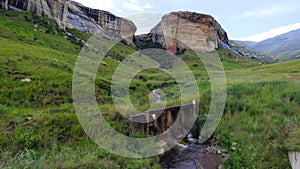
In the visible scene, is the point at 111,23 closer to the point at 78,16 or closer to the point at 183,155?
the point at 78,16

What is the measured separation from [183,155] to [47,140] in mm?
6453

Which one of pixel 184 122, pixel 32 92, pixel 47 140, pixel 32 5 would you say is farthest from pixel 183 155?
pixel 32 5

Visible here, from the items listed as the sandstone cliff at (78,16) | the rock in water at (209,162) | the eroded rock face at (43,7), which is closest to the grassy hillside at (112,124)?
A: the rock in water at (209,162)

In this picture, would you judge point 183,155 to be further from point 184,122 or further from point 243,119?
point 243,119

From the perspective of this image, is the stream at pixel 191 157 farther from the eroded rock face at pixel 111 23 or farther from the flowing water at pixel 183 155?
the eroded rock face at pixel 111 23

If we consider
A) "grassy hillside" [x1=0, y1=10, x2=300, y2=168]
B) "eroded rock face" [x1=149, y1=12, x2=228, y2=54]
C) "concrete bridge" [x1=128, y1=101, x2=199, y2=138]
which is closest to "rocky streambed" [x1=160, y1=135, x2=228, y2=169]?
"grassy hillside" [x1=0, y1=10, x2=300, y2=168]

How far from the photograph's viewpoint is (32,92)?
16.1 meters

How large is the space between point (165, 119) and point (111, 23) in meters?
137

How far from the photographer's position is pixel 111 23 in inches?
5472

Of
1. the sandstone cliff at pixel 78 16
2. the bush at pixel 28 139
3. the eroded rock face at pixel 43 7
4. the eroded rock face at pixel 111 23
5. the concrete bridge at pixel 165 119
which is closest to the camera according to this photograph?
the bush at pixel 28 139

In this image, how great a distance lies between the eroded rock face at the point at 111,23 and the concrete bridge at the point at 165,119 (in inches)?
4890

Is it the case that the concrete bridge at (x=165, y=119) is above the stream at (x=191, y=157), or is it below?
above

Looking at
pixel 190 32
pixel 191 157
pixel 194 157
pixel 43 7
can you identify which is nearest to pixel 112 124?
pixel 191 157

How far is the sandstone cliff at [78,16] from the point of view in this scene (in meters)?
71.9
